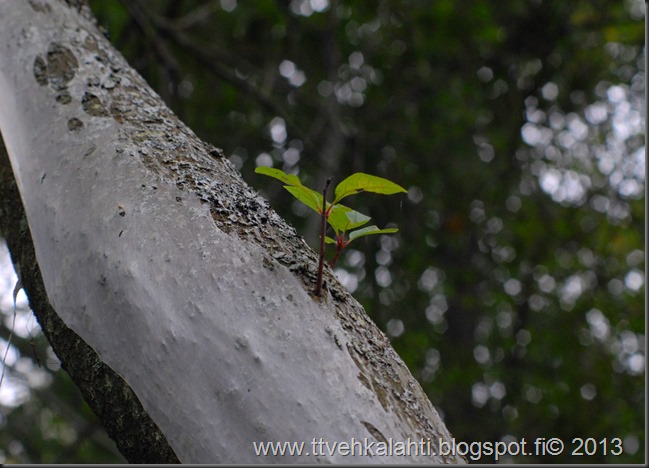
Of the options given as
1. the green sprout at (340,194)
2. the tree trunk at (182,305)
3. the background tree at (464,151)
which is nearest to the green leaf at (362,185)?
the green sprout at (340,194)

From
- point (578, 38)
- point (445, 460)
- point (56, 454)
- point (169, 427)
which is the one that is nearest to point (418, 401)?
point (445, 460)

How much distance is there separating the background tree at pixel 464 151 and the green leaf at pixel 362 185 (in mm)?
1936

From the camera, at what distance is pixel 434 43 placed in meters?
3.31

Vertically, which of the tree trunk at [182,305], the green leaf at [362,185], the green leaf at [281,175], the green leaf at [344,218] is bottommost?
the tree trunk at [182,305]

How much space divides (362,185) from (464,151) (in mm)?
3018

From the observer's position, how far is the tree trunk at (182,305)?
71cm

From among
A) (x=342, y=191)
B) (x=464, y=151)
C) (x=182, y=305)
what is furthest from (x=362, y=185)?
(x=464, y=151)

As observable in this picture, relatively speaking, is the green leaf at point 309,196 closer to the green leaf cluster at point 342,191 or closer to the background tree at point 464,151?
the green leaf cluster at point 342,191

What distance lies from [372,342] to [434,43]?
2788 mm

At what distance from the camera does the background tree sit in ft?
10.8

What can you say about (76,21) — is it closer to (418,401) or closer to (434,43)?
(418,401)

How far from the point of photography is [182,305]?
0.77m

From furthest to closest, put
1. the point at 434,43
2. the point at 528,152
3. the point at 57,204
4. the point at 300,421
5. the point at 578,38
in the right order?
the point at 528,152
the point at 578,38
the point at 434,43
the point at 57,204
the point at 300,421

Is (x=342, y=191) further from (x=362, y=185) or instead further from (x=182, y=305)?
(x=182, y=305)
